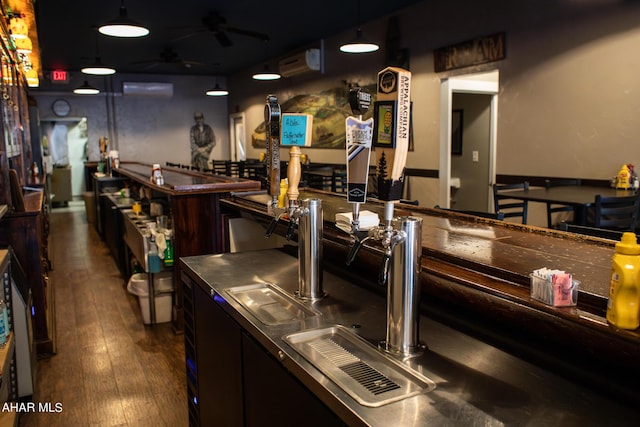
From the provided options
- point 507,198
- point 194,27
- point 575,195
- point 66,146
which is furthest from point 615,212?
point 66,146

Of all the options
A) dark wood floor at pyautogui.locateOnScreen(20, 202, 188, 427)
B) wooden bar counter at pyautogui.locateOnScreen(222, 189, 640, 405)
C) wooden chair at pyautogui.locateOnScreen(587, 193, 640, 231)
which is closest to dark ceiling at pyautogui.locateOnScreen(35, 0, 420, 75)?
dark wood floor at pyautogui.locateOnScreen(20, 202, 188, 427)

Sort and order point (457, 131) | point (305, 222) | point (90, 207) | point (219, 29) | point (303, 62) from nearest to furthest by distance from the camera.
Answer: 1. point (305, 222)
2. point (219, 29)
3. point (457, 131)
4. point (303, 62)
5. point (90, 207)

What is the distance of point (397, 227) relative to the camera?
1.20m

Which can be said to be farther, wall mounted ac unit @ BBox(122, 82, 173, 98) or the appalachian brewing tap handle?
wall mounted ac unit @ BBox(122, 82, 173, 98)

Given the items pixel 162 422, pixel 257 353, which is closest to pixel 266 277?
pixel 257 353

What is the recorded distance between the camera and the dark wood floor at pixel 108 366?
8.87ft

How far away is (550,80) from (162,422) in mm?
4392

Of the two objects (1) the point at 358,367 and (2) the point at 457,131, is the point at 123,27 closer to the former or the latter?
(1) the point at 358,367

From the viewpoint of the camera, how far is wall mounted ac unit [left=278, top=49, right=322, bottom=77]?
8.62 metres

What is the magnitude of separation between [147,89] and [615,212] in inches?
430

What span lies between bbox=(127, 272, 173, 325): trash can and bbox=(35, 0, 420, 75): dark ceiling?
3.13m

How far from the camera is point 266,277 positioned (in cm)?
195

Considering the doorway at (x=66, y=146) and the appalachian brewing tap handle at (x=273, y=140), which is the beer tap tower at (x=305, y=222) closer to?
the appalachian brewing tap handle at (x=273, y=140)

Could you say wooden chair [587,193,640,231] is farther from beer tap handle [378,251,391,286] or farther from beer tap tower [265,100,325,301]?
beer tap handle [378,251,391,286]
